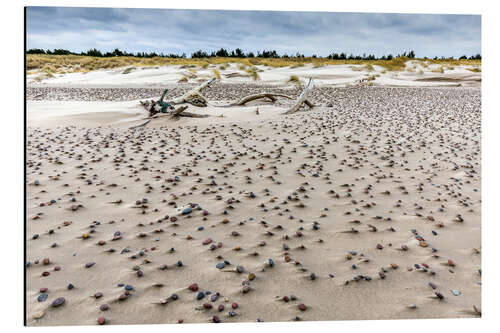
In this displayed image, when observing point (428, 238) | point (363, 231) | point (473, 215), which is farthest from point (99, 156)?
point (473, 215)

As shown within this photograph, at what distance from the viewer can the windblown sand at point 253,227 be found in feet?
7.47

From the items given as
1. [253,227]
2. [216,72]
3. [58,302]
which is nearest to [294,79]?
[216,72]

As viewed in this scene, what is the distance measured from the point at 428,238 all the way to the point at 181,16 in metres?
3.52

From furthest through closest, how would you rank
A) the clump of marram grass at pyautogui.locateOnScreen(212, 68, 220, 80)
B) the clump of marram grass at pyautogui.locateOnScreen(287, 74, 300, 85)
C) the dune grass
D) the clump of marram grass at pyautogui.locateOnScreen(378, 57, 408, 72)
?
the clump of marram grass at pyautogui.locateOnScreen(212, 68, 220, 80) < the clump of marram grass at pyautogui.locateOnScreen(287, 74, 300, 85) < the clump of marram grass at pyautogui.locateOnScreen(378, 57, 408, 72) < the dune grass

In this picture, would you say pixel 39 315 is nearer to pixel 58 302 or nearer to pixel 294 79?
pixel 58 302

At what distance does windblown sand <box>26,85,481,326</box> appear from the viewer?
2.28 m

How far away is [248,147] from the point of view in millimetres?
6027

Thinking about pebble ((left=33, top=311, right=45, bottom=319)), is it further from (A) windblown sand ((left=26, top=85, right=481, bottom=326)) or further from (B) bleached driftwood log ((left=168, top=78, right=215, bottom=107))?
(B) bleached driftwood log ((left=168, top=78, right=215, bottom=107))

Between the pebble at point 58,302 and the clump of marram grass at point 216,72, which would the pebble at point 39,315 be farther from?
the clump of marram grass at point 216,72

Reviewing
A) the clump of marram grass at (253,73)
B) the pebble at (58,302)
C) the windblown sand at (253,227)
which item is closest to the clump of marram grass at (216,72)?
the clump of marram grass at (253,73)

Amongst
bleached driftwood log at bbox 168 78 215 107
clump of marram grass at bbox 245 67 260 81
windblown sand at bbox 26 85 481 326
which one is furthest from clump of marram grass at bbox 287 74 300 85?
windblown sand at bbox 26 85 481 326

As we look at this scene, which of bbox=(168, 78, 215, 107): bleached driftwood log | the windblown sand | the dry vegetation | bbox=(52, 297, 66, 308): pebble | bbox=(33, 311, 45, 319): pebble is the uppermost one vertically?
the dry vegetation

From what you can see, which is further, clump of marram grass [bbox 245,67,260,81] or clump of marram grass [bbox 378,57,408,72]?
clump of marram grass [bbox 245,67,260,81]
